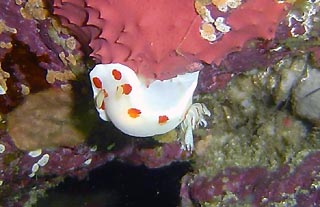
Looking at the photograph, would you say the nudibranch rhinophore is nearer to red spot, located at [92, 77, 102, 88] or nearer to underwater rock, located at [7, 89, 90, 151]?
red spot, located at [92, 77, 102, 88]

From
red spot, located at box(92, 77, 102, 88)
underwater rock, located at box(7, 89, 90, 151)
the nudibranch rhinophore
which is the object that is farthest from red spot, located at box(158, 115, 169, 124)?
underwater rock, located at box(7, 89, 90, 151)

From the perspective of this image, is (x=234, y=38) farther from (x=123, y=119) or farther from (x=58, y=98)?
(x=58, y=98)

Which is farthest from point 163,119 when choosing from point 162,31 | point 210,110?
point 210,110

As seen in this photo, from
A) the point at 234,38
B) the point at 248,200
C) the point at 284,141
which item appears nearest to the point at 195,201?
the point at 248,200

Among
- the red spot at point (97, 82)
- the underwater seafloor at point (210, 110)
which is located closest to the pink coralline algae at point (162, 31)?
the underwater seafloor at point (210, 110)

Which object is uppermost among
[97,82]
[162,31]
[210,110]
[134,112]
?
[162,31]

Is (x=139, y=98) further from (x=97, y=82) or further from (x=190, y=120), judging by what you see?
(x=190, y=120)
